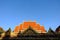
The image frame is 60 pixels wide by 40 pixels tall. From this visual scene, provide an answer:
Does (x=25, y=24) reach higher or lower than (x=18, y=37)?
higher

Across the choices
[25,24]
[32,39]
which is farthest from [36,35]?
[25,24]

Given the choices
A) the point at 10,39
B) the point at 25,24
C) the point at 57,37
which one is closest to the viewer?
the point at 57,37

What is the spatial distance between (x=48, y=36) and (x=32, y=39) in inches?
180

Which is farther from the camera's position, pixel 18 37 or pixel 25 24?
pixel 25 24

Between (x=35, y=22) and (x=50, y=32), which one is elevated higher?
(x=35, y=22)

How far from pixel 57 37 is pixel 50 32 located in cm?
238

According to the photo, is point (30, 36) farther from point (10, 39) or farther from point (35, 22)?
point (35, 22)

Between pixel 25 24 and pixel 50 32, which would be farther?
pixel 25 24

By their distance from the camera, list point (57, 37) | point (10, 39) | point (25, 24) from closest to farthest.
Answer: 1. point (57, 37)
2. point (10, 39)
3. point (25, 24)

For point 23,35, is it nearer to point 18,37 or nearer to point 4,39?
point 18,37

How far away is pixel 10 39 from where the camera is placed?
109 ft

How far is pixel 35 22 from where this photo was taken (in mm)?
46719

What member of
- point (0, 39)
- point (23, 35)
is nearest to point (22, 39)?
point (23, 35)

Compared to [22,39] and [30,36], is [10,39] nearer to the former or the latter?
[22,39]
